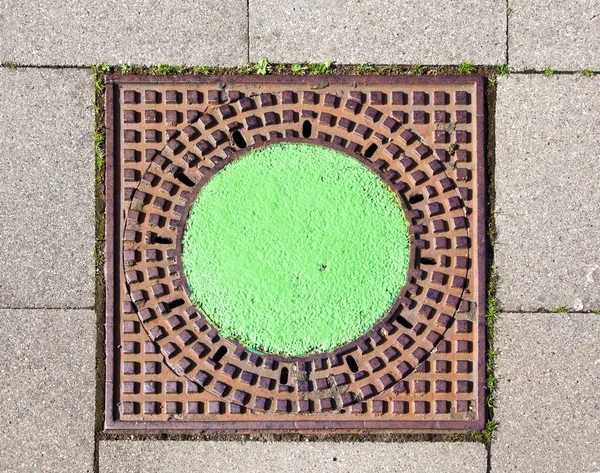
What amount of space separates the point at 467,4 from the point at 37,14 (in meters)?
2.34

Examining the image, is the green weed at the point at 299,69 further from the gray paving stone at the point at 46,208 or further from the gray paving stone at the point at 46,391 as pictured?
the gray paving stone at the point at 46,391

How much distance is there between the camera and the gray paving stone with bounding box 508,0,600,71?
2691 millimetres

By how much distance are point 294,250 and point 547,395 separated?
156cm

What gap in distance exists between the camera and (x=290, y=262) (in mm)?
2621

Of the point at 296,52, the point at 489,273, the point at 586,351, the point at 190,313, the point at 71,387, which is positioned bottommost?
the point at 71,387

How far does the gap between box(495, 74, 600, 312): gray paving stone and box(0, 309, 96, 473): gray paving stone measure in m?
2.28

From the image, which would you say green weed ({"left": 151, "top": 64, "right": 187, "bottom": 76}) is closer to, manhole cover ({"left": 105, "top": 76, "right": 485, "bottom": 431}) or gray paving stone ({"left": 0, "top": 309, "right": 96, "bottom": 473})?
manhole cover ({"left": 105, "top": 76, "right": 485, "bottom": 431})

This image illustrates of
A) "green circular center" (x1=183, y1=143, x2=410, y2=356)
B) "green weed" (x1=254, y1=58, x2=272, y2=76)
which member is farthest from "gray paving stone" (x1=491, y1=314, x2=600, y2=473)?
"green weed" (x1=254, y1=58, x2=272, y2=76)

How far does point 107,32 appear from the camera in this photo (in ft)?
8.79

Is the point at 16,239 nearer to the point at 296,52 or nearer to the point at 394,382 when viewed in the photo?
the point at 296,52

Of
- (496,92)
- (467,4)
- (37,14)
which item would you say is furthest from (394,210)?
(37,14)

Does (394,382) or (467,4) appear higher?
(467,4)

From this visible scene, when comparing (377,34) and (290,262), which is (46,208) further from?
(377,34)

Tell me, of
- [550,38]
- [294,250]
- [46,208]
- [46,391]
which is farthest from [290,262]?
[550,38]
